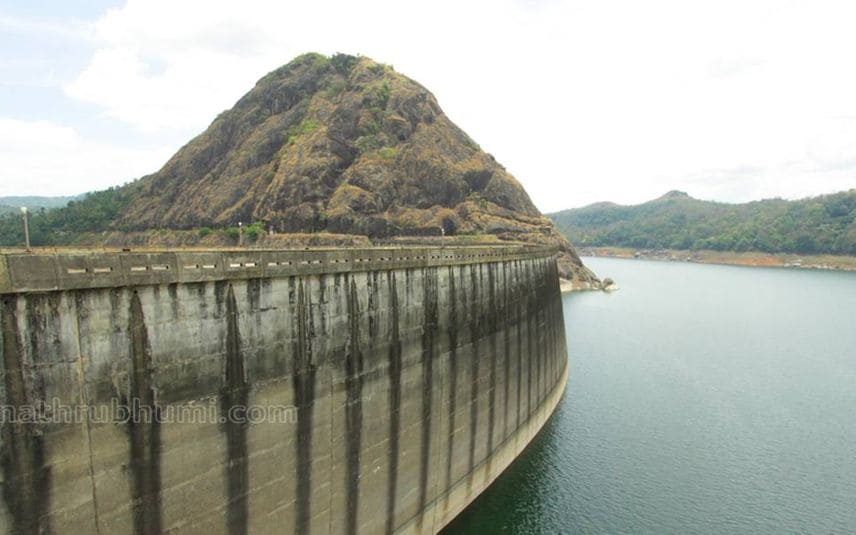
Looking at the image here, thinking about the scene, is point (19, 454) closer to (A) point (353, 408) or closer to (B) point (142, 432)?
(B) point (142, 432)

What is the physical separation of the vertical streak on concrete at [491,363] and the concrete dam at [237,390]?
1.98 m

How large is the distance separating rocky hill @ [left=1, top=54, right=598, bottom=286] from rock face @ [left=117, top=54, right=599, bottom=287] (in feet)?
0.92

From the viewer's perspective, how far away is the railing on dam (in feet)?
36.6

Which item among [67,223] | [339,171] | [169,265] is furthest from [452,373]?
[67,223]

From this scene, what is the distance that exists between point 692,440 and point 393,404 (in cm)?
2776

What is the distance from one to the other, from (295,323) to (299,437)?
3849mm

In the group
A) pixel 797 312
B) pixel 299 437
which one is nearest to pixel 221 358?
pixel 299 437

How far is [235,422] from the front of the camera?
14664mm

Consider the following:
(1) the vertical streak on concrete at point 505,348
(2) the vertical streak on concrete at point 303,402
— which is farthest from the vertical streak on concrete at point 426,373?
(1) the vertical streak on concrete at point 505,348

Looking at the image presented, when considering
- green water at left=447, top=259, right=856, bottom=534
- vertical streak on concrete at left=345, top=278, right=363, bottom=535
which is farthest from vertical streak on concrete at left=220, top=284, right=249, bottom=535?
green water at left=447, top=259, right=856, bottom=534

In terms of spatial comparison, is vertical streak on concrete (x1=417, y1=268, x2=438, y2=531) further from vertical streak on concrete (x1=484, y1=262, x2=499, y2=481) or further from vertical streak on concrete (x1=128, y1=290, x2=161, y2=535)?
vertical streak on concrete (x1=128, y1=290, x2=161, y2=535)

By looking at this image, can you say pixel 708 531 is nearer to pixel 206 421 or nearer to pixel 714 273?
pixel 206 421

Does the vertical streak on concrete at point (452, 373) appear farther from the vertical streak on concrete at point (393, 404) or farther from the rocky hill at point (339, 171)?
the rocky hill at point (339, 171)

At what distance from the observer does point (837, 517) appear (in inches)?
A: 1080
